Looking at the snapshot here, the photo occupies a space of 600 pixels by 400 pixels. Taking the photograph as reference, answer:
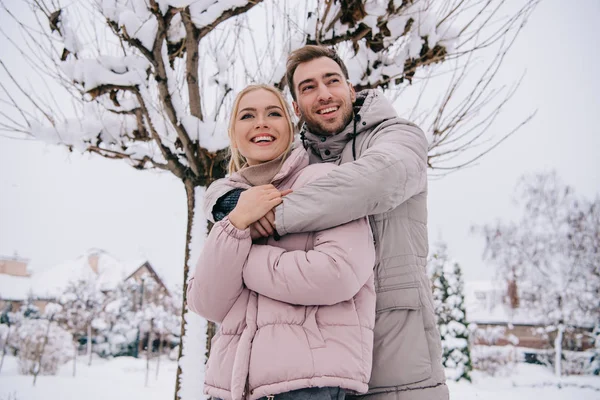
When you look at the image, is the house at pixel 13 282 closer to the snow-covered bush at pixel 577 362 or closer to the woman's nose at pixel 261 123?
the woman's nose at pixel 261 123

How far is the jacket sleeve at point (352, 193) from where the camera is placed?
1.21m

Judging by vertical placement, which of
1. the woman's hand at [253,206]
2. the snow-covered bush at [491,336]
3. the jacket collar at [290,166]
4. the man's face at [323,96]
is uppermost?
the man's face at [323,96]

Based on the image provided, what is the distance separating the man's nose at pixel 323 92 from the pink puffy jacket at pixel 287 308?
2.03 feet

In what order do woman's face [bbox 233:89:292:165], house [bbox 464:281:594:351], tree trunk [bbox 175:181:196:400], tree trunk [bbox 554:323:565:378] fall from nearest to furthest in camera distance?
woman's face [bbox 233:89:292:165]
tree trunk [bbox 175:181:196:400]
tree trunk [bbox 554:323:565:378]
house [bbox 464:281:594:351]

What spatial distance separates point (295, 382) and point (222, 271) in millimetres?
365

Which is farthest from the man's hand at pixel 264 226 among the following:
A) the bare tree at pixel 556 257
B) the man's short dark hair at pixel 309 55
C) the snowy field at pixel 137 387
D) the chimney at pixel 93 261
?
the chimney at pixel 93 261

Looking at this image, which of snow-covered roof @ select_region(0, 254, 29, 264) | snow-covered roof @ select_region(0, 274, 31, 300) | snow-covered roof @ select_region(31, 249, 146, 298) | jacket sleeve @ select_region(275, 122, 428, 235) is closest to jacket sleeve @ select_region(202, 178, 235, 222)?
jacket sleeve @ select_region(275, 122, 428, 235)

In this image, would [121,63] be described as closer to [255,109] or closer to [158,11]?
[158,11]

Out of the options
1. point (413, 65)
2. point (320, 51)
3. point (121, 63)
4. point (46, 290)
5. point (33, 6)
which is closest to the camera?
point (320, 51)

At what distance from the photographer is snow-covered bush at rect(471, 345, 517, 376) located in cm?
2156

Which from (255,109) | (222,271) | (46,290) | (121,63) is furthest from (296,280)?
(46,290)

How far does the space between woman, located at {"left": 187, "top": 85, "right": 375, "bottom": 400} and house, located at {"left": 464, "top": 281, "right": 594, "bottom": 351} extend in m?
24.8

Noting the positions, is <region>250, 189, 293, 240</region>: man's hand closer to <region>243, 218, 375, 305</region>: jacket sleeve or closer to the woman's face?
<region>243, 218, 375, 305</region>: jacket sleeve

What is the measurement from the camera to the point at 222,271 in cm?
121
